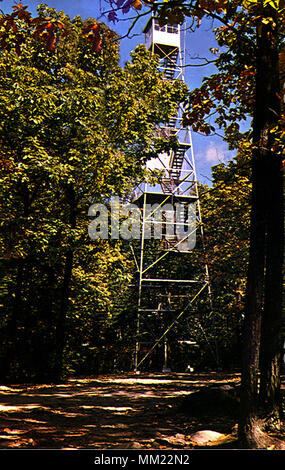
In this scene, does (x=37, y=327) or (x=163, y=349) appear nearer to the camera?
(x=37, y=327)

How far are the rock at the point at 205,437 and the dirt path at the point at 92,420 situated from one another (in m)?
0.30

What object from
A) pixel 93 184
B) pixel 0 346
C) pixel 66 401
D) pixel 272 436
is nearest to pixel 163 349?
pixel 0 346

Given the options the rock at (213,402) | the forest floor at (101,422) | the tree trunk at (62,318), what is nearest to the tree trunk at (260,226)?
the forest floor at (101,422)

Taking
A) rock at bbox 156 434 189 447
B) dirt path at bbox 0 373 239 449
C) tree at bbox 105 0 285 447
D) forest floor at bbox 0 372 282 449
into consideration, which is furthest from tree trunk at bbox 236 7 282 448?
dirt path at bbox 0 373 239 449

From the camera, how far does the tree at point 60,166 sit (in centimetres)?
1216

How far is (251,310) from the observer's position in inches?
194

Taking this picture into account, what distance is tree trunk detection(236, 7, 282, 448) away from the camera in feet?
16.0

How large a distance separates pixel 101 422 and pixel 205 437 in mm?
2154

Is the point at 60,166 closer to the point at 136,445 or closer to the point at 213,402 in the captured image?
the point at 213,402

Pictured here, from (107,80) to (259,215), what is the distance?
42.9 ft

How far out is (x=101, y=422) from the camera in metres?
6.87

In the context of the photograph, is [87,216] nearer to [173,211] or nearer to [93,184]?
[93,184]

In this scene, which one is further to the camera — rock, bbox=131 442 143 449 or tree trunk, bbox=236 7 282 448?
rock, bbox=131 442 143 449

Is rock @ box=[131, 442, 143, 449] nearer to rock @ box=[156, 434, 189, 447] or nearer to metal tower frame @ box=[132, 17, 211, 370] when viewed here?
rock @ box=[156, 434, 189, 447]
